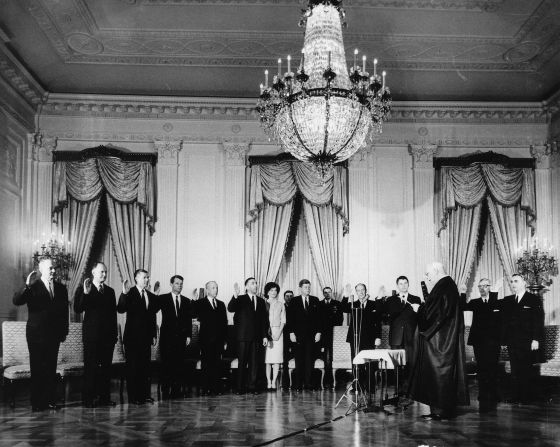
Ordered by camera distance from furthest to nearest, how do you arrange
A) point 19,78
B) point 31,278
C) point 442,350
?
point 19,78
point 31,278
point 442,350

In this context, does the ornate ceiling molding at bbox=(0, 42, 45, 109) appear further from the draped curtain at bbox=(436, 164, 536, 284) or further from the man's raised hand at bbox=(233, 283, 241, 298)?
the draped curtain at bbox=(436, 164, 536, 284)

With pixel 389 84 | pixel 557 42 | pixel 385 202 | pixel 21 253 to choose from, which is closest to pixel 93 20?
pixel 21 253

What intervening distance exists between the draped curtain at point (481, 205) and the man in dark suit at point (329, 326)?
91.8 inches

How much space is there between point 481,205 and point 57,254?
6789 millimetres

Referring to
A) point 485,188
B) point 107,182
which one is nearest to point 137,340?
point 107,182

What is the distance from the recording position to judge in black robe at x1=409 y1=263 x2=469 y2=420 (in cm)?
609

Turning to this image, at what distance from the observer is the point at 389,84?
10.7 m

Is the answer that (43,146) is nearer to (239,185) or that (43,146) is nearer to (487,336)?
(239,185)

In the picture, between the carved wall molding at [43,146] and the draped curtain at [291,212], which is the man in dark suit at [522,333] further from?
the carved wall molding at [43,146]

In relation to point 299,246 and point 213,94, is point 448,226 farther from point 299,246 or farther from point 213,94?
point 213,94

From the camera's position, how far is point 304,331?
9203 millimetres

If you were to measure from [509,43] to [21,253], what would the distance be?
304 inches

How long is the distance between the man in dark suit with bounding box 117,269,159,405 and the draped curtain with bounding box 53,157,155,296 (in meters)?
3.17

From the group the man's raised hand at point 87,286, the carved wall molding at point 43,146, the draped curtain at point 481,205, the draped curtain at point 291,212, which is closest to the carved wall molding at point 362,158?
the draped curtain at point 291,212
